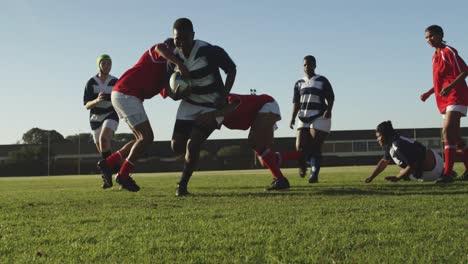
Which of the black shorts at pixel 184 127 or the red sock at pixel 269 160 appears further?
the red sock at pixel 269 160

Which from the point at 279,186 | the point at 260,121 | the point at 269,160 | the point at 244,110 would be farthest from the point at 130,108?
the point at 279,186

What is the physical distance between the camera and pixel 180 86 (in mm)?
5609

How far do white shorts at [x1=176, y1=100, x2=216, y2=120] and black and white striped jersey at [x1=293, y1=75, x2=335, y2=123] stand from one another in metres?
3.22

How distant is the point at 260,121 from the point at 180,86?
1.22m

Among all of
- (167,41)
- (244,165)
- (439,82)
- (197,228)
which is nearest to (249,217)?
(197,228)

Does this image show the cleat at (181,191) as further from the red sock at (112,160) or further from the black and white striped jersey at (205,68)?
the red sock at (112,160)

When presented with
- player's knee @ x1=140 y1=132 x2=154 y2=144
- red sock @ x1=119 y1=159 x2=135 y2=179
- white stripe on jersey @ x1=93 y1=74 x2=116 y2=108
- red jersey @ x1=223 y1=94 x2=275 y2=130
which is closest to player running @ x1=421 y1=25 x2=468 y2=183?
red jersey @ x1=223 y1=94 x2=275 y2=130

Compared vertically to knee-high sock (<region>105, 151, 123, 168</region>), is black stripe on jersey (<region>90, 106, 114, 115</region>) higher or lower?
higher

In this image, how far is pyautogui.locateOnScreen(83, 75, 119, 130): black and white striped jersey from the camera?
8.45 m

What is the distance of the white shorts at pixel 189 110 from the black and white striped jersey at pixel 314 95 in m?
3.22

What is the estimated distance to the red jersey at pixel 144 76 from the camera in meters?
6.24

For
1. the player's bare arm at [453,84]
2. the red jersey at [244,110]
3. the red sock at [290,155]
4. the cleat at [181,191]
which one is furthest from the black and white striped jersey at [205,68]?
the player's bare arm at [453,84]

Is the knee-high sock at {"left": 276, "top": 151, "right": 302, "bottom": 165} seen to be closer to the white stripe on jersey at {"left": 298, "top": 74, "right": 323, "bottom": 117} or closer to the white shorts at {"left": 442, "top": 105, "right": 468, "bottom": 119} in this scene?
the white stripe on jersey at {"left": 298, "top": 74, "right": 323, "bottom": 117}

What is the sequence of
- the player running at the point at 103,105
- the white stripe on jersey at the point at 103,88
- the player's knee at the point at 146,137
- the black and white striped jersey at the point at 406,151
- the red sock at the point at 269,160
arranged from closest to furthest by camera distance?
1. the player's knee at the point at 146,137
2. the red sock at the point at 269,160
3. the black and white striped jersey at the point at 406,151
4. the player running at the point at 103,105
5. the white stripe on jersey at the point at 103,88
